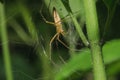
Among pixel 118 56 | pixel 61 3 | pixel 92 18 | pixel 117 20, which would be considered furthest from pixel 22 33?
pixel 92 18

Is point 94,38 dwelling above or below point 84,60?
above

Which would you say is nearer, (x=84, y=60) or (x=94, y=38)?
(x=94, y=38)

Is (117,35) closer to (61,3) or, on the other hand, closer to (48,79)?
(48,79)

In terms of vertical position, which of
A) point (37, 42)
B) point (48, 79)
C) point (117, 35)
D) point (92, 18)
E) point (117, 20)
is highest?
point (92, 18)

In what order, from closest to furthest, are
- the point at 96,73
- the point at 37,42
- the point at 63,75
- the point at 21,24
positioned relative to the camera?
the point at 96,73 → the point at 37,42 → the point at 63,75 → the point at 21,24
